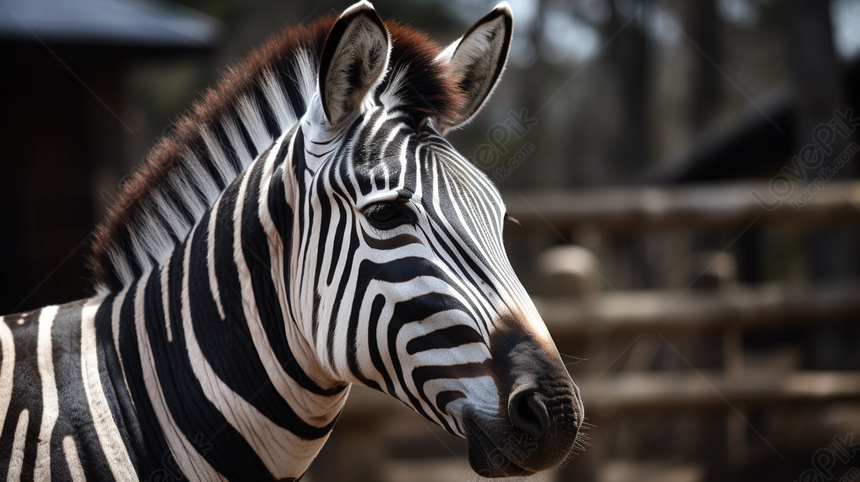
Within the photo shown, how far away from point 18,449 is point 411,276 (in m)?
1.06

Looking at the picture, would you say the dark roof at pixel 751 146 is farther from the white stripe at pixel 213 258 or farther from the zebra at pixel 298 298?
the white stripe at pixel 213 258

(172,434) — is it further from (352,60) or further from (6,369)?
(352,60)

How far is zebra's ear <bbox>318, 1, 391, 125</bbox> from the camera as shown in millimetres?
1438

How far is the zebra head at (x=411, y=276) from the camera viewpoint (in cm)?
135

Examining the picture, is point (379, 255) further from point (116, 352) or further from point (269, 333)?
point (116, 352)

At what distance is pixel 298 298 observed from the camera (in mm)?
1595

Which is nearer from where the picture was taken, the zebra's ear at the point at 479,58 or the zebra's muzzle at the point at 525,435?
the zebra's muzzle at the point at 525,435

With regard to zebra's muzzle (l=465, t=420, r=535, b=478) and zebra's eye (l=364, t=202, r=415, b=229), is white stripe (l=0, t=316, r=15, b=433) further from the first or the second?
zebra's muzzle (l=465, t=420, r=535, b=478)

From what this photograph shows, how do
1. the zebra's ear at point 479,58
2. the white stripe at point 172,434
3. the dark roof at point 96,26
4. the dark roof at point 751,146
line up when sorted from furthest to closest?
the dark roof at point 751,146
the dark roof at point 96,26
the zebra's ear at point 479,58
the white stripe at point 172,434

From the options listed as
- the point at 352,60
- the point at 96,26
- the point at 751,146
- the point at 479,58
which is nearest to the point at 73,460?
the point at 352,60

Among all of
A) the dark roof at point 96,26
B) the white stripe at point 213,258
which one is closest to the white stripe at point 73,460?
the white stripe at point 213,258

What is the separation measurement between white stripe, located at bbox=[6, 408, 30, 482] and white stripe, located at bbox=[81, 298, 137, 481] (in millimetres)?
143

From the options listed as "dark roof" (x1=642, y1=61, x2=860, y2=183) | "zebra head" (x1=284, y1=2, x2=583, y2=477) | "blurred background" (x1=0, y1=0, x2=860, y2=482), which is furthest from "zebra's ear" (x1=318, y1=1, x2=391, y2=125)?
"dark roof" (x1=642, y1=61, x2=860, y2=183)

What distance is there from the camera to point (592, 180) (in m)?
23.5
